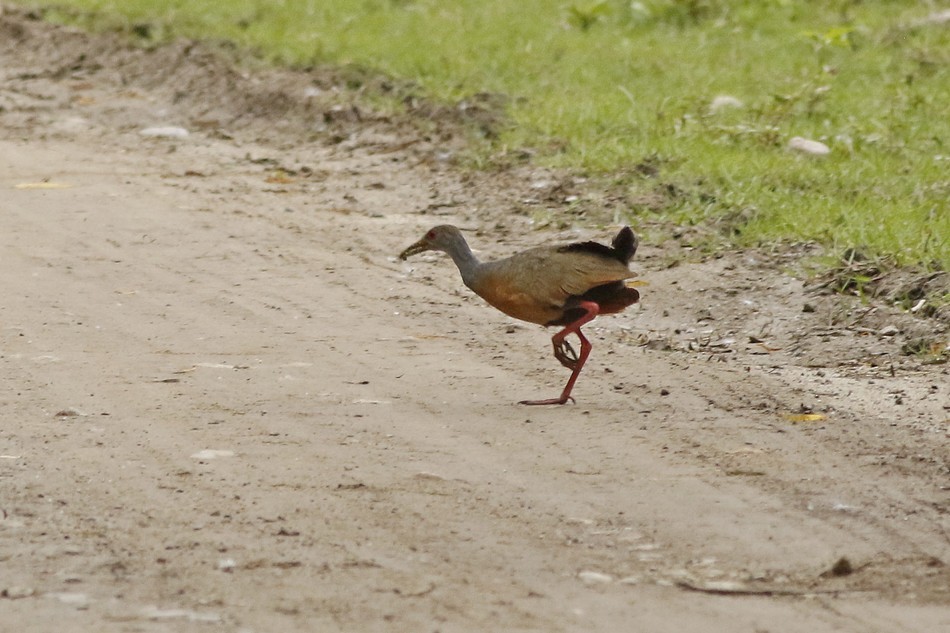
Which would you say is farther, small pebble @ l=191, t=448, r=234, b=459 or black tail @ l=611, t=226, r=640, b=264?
black tail @ l=611, t=226, r=640, b=264

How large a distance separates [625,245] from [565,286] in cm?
28

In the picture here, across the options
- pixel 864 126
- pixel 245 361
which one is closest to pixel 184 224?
pixel 245 361

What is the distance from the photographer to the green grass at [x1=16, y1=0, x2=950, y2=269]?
8.90 metres

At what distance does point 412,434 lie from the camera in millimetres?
5816

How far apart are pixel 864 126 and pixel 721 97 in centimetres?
107

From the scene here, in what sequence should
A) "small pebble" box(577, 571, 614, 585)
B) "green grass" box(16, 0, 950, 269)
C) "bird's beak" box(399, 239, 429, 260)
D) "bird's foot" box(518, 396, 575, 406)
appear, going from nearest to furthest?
"small pebble" box(577, 571, 614, 585)
"bird's foot" box(518, 396, 575, 406)
"bird's beak" box(399, 239, 429, 260)
"green grass" box(16, 0, 950, 269)

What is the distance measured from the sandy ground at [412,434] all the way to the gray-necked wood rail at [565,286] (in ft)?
0.98

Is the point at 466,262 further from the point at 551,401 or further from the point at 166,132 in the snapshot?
the point at 166,132

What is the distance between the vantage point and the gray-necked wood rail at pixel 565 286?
6.25 metres

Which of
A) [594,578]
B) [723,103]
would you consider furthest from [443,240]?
[723,103]

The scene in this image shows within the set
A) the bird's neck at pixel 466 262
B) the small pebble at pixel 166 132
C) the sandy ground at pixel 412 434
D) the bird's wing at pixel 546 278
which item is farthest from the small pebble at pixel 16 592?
the small pebble at pixel 166 132

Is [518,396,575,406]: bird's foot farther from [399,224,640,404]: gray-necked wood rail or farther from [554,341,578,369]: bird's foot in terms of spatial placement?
[554,341,578,369]: bird's foot

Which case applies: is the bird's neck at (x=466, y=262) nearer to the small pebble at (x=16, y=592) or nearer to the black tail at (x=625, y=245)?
the black tail at (x=625, y=245)

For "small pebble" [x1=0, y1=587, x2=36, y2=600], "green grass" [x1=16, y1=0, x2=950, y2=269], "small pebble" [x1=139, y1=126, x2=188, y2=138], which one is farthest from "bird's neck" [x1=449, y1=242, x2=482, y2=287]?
"small pebble" [x1=139, y1=126, x2=188, y2=138]
